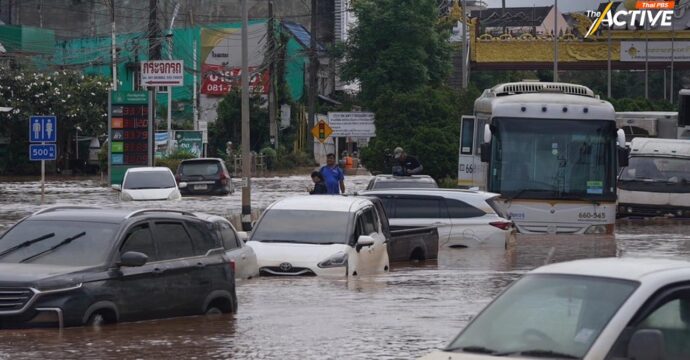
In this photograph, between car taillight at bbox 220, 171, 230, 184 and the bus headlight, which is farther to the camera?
car taillight at bbox 220, 171, 230, 184

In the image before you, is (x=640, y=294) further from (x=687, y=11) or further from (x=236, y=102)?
(x=687, y=11)

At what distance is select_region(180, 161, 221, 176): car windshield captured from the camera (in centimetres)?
Answer: 4741

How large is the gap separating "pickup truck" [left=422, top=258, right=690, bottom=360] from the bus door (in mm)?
24666

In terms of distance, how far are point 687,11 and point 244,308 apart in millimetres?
70764

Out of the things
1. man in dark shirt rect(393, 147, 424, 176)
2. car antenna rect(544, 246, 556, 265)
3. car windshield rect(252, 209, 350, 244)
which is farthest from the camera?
man in dark shirt rect(393, 147, 424, 176)

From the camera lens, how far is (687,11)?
269ft

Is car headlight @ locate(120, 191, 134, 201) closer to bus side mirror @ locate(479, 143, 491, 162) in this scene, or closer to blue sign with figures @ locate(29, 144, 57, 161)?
blue sign with figures @ locate(29, 144, 57, 161)

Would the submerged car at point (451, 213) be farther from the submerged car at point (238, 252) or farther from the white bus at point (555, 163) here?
the submerged car at point (238, 252)

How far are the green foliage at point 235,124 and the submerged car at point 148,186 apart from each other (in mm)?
35405

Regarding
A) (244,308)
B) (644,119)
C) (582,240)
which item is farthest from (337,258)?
(644,119)

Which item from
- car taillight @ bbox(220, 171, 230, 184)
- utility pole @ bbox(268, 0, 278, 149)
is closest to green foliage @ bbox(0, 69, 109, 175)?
utility pole @ bbox(268, 0, 278, 149)

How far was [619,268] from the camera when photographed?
7.56 m

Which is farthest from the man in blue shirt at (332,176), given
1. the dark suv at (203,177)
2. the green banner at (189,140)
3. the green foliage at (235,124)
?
the green foliage at (235,124)

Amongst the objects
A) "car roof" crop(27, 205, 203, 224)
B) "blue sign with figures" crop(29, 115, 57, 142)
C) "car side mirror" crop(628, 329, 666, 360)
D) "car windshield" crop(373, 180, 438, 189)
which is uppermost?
"blue sign with figures" crop(29, 115, 57, 142)
